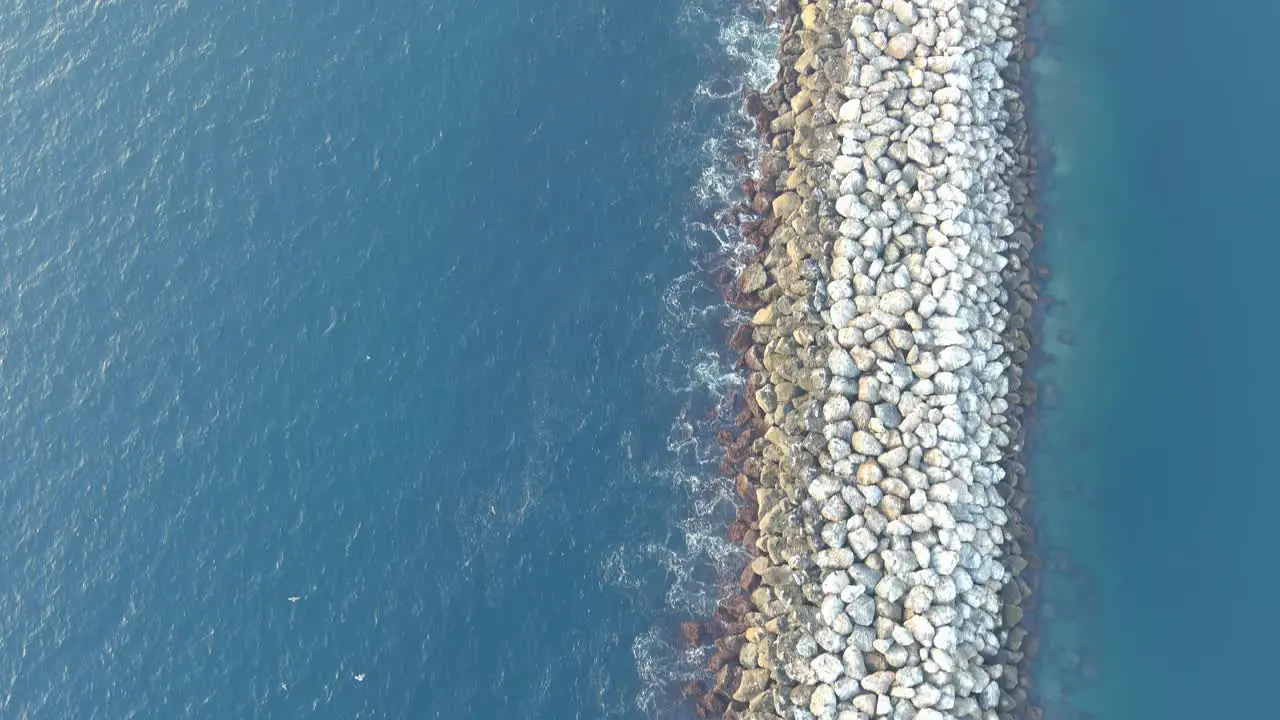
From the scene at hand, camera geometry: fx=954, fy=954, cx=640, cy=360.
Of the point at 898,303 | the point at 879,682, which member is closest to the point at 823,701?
the point at 879,682

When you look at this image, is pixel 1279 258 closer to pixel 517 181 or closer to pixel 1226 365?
pixel 1226 365

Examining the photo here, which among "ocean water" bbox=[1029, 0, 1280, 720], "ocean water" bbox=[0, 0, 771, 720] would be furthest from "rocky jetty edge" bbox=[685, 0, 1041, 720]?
"ocean water" bbox=[0, 0, 771, 720]

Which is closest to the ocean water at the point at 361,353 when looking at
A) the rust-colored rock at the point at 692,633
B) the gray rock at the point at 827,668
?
the rust-colored rock at the point at 692,633

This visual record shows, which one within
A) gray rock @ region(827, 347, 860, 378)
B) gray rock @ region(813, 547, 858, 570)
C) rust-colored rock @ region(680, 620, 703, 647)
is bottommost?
rust-colored rock @ region(680, 620, 703, 647)

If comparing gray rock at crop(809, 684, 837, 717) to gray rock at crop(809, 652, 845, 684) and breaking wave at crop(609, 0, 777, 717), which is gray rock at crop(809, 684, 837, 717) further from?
breaking wave at crop(609, 0, 777, 717)

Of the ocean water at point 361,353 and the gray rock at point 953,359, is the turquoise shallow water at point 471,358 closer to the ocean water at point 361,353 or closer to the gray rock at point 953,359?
the ocean water at point 361,353

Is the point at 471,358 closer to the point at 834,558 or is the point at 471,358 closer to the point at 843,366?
the point at 843,366
